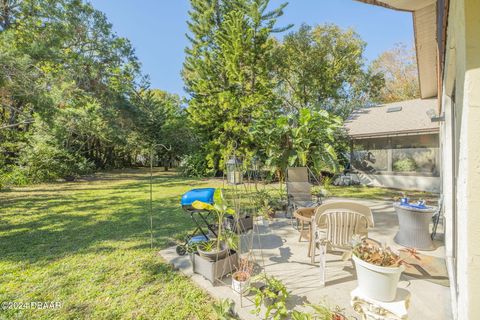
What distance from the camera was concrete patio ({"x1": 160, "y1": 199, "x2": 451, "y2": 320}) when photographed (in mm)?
2293

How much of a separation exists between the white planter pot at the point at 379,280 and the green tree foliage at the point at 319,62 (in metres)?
12.8

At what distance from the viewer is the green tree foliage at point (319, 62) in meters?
14.4

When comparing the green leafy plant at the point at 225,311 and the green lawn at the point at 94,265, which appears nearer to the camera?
the green leafy plant at the point at 225,311

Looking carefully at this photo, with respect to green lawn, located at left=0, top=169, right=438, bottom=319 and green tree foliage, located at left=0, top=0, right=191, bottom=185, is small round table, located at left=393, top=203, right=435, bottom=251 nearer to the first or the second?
green lawn, located at left=0, top=169, right=438, bottom=319

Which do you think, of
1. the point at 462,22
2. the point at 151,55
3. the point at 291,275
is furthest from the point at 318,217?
the point at 151,55

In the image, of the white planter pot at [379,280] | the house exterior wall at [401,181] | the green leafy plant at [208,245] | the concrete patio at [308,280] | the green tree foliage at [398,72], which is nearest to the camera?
the white planter pot at [379,280]

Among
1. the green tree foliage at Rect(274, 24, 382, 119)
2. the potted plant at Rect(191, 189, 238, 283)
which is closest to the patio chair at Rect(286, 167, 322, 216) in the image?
the potted plant at Rect(191, 189, 238, 283)

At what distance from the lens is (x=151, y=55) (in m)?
18.2

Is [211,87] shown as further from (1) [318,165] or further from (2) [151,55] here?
(1) [318,165]

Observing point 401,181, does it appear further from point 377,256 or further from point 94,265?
point 94,265

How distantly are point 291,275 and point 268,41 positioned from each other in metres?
12.6

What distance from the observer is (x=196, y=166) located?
1595cm

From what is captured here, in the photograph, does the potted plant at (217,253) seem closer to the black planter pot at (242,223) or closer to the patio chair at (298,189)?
the black planter pot at (242,223)

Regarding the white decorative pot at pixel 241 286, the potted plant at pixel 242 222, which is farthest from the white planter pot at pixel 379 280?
the potted plant at pixel 242 222
